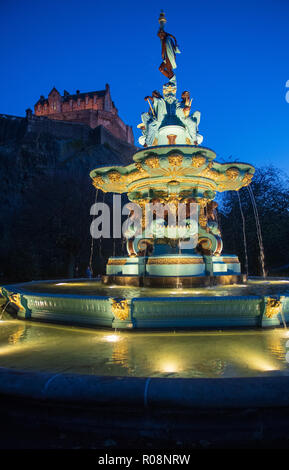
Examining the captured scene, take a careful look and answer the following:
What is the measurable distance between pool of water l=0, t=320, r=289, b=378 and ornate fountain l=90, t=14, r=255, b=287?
3.53 metres

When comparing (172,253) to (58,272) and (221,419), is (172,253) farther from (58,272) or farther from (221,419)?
(58,272)

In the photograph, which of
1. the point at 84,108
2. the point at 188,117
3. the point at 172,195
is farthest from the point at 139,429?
the point at 84,108

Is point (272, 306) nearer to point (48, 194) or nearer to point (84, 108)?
point (48, 194)

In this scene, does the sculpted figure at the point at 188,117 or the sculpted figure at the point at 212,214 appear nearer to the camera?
the sculpted figure at the point at 212,214

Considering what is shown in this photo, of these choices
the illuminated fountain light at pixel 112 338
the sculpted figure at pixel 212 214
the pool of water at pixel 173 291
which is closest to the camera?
the illuminated fountain light at pixel 112 338

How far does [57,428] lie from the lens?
2.42 meters

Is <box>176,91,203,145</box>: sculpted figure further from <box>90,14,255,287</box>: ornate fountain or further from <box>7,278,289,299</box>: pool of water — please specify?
<box>7,278,289,299</box>: pool of water

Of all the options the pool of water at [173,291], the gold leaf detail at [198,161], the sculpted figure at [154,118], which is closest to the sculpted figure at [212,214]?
the gold leaf detail at [198,161]

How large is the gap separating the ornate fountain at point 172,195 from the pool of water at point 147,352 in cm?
353

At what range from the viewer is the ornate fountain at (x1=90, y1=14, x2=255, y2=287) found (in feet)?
28.8

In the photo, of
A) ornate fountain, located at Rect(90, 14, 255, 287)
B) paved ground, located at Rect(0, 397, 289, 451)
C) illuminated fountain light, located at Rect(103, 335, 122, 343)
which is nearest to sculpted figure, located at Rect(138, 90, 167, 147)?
ornate fountain, located at Rect(90, 14, 255, 287)

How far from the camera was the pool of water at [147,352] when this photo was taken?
3375mm

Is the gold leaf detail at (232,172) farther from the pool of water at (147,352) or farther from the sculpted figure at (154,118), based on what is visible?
the pool of water at (147,352)

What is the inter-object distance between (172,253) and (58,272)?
28187mm
